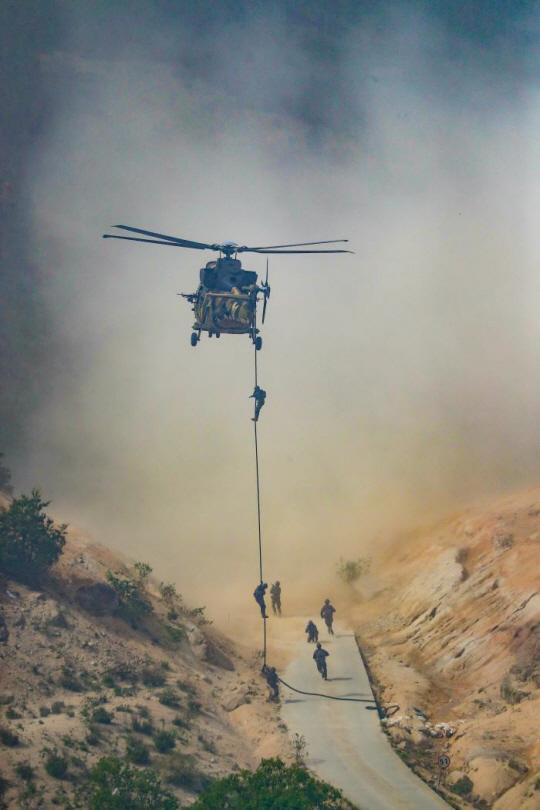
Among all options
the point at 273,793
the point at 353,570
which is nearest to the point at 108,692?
the point at 273,793

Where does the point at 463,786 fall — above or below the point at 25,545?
below

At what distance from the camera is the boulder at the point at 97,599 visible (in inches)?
973

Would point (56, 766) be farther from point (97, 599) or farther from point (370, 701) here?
point (370, 701)

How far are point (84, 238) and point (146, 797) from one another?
8549 cm

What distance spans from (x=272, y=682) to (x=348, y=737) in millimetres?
4151

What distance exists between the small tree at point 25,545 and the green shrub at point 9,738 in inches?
328

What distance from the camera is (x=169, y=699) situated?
68.0ft

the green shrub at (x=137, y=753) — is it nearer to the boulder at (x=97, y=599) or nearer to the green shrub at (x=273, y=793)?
the green shrub at (x=273, y=793)

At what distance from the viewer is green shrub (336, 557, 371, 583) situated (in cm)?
3566

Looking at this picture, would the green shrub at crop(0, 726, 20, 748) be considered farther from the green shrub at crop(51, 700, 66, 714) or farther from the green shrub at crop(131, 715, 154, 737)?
the green shrub at crop(131, 715, 154, 737)

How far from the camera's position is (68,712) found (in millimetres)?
18500

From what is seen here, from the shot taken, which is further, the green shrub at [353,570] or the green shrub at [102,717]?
the green shrub at [353,570]

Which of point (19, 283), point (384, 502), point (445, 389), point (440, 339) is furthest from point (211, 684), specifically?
point (19, 283)

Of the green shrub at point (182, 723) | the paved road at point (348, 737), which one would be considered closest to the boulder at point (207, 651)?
the paved road at point (348, 737)
